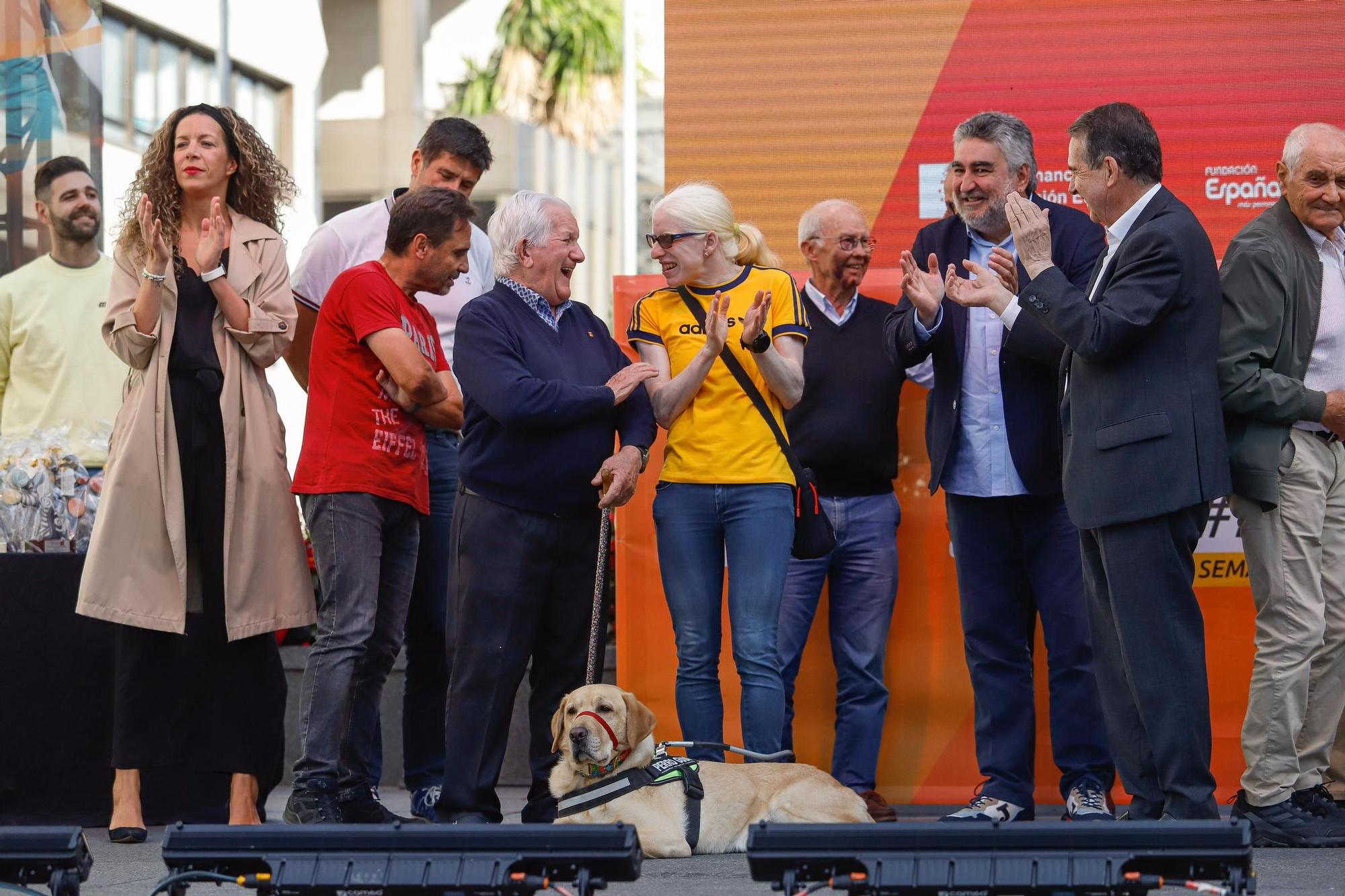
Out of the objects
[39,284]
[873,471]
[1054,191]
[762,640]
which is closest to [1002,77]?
[1054,191]

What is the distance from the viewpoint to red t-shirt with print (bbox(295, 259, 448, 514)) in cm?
489

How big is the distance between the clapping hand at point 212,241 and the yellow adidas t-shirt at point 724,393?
50.5 inches

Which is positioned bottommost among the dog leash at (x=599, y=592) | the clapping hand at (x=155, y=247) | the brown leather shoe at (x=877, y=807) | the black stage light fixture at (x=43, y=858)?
the brown leather shoe at (x=877, y=807)

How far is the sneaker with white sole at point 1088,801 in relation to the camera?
4.90m

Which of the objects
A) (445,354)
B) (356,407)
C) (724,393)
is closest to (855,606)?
(724,393)

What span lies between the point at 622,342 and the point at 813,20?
1614mm

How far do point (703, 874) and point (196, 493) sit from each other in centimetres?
197

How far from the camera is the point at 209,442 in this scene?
5059 millimetres

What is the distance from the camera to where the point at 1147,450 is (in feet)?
14.1

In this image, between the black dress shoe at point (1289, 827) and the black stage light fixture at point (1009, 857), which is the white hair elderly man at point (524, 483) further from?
the black dress shoe at point (1289, 827)

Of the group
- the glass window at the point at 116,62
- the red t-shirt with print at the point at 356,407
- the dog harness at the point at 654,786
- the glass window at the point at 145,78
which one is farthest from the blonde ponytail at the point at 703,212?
the glass window at the point at 145,78

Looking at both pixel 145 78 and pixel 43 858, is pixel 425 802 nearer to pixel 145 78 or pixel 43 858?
pixel 43 858

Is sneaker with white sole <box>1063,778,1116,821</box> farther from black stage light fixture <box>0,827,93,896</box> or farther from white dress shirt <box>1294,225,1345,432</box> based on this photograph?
black stage light fixture <box>0,827,93,896</box>

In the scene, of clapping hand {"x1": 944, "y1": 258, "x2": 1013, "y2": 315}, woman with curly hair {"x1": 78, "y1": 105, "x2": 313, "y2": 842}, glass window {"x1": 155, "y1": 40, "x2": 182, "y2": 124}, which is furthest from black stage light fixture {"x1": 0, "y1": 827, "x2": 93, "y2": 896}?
glass window {"x1": 155, "y1": 40, "x2": 182, "y2": 124}
